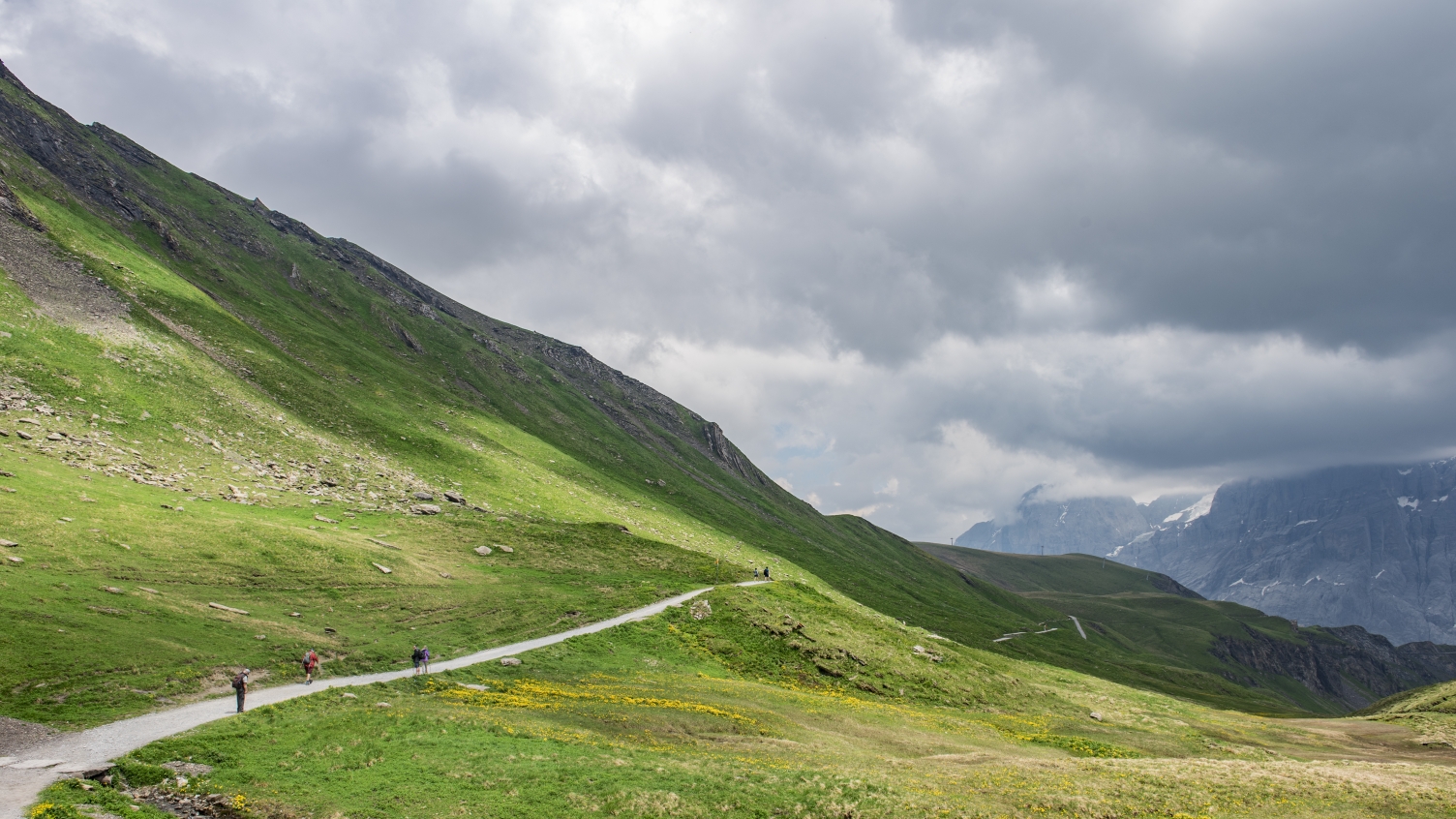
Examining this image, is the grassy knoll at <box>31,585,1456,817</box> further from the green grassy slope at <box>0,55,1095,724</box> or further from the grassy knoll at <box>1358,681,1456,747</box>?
the green grassy slope at <box>0,55,1095,724</box>

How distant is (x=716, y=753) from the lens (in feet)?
117

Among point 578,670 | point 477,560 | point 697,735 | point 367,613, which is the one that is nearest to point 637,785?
point 697,735

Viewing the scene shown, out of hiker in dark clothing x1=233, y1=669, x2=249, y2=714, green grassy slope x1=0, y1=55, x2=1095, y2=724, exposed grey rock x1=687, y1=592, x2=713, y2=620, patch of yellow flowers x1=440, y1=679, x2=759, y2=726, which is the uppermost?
green grassy slope x1=0, y1=55, x2=1095, y2=724

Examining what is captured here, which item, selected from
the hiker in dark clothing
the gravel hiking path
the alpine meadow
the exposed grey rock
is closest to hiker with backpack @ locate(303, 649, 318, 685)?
the gravel hiking path

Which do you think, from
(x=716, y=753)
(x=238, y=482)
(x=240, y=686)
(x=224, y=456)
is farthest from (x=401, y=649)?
(x=224, y=456)

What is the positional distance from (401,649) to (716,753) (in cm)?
3063

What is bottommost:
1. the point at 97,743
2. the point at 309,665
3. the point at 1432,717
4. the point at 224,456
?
the point at 97,743

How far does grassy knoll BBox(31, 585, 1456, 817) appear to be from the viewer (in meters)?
27.5

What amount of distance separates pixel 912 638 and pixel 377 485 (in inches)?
3083

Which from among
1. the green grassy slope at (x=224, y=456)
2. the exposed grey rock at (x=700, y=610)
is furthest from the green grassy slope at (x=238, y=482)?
the exposed grey rock at (x=700, y=610)

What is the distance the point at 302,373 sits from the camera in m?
124

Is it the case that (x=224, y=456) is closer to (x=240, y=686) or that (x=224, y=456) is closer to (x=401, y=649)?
(x=401, y=649)

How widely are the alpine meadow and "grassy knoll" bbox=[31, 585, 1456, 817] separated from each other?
0.25m

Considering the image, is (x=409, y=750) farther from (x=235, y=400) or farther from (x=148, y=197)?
(x=148, y=197)
